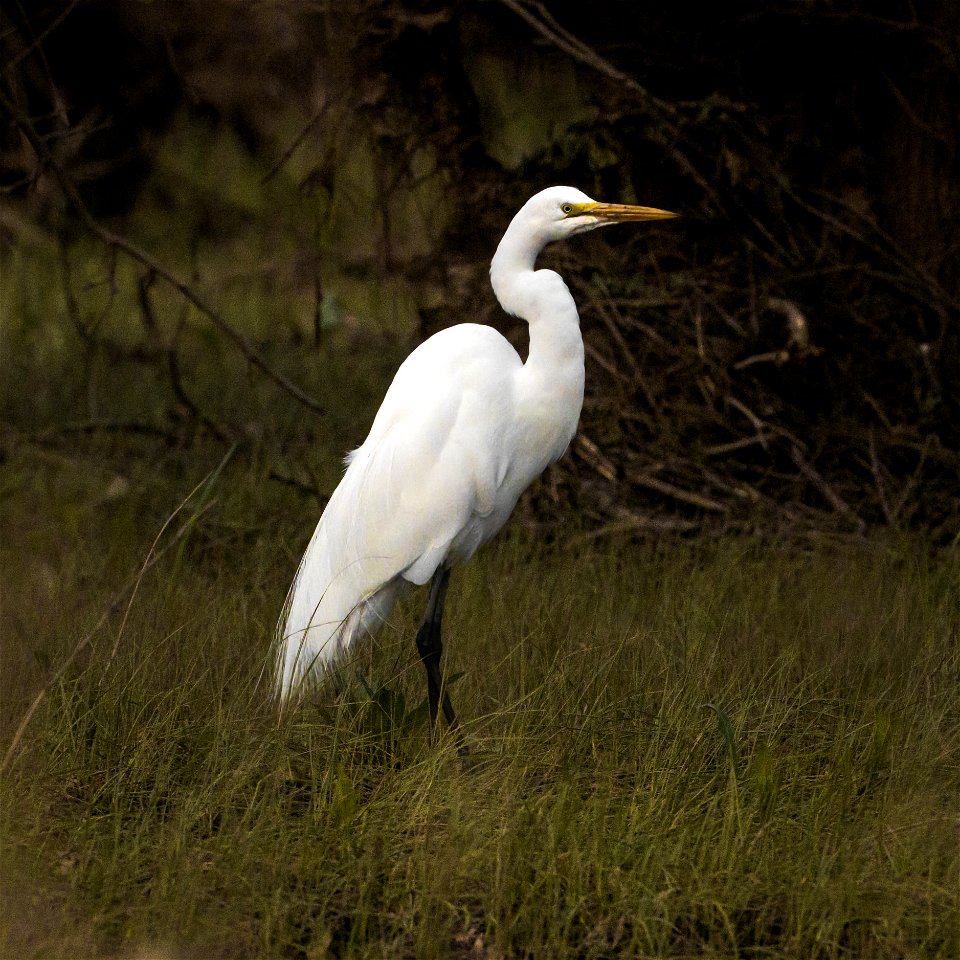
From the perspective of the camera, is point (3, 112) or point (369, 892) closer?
point (369, 892)

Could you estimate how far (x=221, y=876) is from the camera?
2020 millimetres

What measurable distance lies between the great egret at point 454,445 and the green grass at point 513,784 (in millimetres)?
144

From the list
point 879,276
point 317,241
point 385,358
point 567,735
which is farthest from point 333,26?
point 567,735

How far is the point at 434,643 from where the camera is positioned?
2836 mm

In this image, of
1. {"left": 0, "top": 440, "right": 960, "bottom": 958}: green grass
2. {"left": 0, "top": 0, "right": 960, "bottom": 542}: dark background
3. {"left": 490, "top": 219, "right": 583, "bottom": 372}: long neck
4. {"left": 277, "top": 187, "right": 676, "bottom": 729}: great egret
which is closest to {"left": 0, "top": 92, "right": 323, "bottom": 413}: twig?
{"left": 0, "top": 0, "right": 960, "bottom": 542}: dark background

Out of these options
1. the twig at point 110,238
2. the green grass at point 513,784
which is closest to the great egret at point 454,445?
the green grass at point 513,784

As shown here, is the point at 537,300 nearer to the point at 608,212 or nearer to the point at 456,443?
the point at 608,212

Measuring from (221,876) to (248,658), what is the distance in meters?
0.79

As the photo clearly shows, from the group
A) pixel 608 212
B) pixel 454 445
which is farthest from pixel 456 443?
pixel 608 212

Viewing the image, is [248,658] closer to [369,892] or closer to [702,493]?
[369,892]

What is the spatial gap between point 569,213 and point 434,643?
906 millimetres

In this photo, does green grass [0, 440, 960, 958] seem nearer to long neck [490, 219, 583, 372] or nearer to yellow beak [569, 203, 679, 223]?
long neck [490, 219, 583, 372]

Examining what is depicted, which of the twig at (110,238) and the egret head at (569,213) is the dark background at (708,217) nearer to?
the twig at (110,238)

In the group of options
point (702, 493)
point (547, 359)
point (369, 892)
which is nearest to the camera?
point (369, 892)
